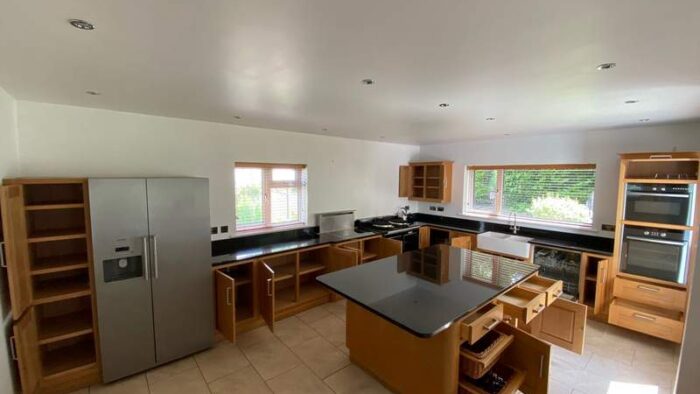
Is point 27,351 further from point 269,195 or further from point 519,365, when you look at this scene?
point 519,365

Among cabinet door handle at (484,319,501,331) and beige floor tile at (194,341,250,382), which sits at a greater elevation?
cabinet door handle at (484,319,501,331)

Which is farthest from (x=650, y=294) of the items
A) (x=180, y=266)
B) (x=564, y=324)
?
(x=180, y=266)

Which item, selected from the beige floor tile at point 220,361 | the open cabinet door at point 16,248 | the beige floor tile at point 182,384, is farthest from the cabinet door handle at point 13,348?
the beige floor tile at point 220,361

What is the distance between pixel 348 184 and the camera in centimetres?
483

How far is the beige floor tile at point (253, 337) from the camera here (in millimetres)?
3094

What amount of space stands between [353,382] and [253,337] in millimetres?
1270

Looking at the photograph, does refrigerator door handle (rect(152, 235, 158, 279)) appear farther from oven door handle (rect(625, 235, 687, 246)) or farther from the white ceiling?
oven door handle (rect(625, 235, 687, 246))

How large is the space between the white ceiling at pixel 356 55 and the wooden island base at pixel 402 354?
5.28 ft

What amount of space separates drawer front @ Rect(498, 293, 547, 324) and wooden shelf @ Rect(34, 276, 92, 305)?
3.31 metres

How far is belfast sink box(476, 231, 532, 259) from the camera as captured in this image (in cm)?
403

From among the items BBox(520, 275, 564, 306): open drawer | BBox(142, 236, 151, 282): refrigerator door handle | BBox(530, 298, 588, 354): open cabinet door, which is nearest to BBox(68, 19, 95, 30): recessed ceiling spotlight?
BBox(142, 236, 151, 282): refrigerator door handle

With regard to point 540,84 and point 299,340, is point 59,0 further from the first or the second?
point 299,340

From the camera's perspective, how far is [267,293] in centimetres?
306

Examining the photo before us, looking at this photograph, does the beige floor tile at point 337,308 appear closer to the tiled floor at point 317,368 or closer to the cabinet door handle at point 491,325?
the tiled floor at point 317,368
